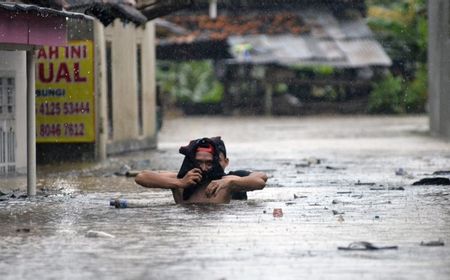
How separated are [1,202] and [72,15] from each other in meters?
2.46

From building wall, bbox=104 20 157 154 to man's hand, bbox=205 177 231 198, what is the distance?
1222 centimetres

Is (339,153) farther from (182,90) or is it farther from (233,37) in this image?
(182,90)

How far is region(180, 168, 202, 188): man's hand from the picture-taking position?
1402cm

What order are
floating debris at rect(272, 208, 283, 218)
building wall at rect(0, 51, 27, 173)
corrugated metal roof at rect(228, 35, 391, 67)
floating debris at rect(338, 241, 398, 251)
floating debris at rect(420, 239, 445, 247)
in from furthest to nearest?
corrugated metal roof at rect(228, 35, 391, 67), building wall at rect(0, 51, 27, 173), floating debris at rect(272, 208, 283, 218), floating debris at rect(420, 239, 445, 247), floating debris at rect(338, 241, 398, 251)

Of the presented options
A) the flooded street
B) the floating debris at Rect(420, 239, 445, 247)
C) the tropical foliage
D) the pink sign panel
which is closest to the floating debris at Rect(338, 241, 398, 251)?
the flooded street

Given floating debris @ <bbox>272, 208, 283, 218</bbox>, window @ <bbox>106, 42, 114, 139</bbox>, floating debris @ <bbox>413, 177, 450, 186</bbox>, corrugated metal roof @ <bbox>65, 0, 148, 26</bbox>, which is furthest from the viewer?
window @ <bbox>106, 42, 114, 139</bbox>

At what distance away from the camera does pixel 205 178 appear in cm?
1424

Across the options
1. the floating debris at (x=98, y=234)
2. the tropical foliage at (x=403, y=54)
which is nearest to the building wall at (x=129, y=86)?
the floating debris at (x=98, y=234)

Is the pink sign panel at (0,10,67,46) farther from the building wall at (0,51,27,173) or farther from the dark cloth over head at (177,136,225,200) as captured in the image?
the building wall at (0,51,27,173)

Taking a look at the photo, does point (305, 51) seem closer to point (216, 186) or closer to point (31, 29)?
point (31, 29)

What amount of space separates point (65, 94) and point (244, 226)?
1274 cm

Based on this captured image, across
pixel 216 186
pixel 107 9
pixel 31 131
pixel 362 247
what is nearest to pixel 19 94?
pixel 107 9

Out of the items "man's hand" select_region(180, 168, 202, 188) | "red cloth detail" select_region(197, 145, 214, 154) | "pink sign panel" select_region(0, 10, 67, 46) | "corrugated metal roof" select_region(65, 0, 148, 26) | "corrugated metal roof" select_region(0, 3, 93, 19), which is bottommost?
"man's hand" select_region(180, 168, 202, 188)

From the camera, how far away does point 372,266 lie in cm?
934
